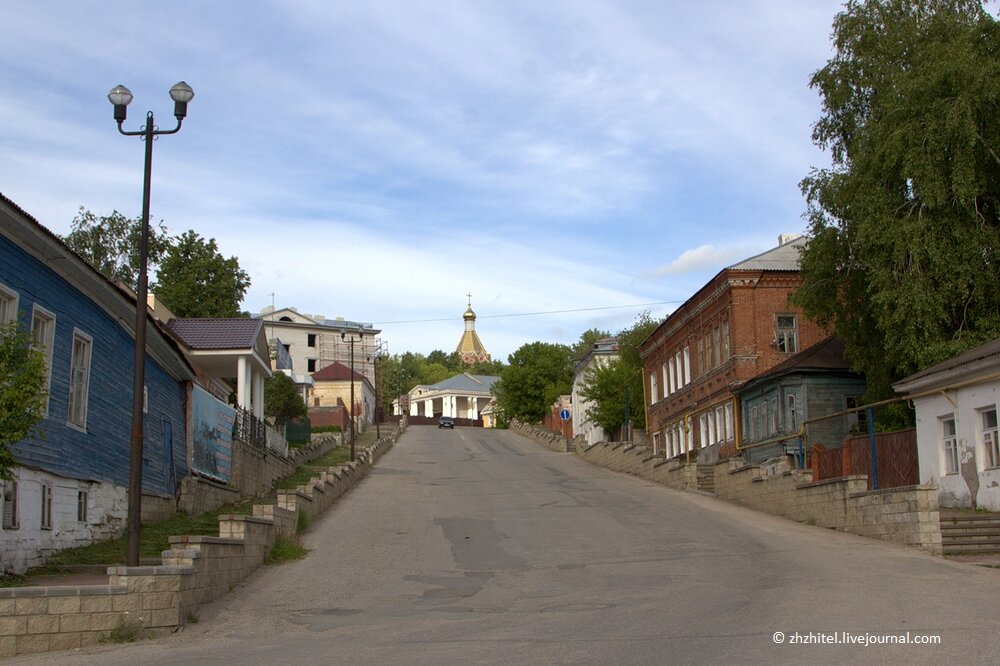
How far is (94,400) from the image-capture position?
1852 cm

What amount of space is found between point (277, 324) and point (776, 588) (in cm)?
9354

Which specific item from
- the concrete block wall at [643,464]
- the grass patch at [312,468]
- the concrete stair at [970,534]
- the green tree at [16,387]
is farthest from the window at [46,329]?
the concrete block wall at [643,464]

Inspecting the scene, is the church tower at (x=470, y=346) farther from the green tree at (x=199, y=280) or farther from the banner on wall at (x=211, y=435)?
the banner on wall at (x=211, y=435)

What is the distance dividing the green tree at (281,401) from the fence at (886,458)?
106 feet

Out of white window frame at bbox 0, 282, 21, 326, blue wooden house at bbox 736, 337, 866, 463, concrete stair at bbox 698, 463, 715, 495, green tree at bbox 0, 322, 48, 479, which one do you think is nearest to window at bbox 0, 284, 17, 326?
white window frame at bbox 0, 282, 21, 326

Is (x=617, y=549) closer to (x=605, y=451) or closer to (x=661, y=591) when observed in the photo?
(x=661, y=591)

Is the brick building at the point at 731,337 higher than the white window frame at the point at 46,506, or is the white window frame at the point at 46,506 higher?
the brick building at the point at 731,337

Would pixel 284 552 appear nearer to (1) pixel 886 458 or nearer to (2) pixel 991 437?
(2) pixel 991 437

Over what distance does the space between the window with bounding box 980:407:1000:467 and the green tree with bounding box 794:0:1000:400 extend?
4.65m

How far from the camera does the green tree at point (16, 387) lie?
37.2 ft

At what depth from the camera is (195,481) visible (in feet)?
78.4

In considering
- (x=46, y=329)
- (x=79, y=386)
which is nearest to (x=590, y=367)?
(x=79, y=386)

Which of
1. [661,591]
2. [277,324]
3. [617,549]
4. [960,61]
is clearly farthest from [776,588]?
[277,324]

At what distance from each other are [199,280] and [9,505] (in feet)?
163
